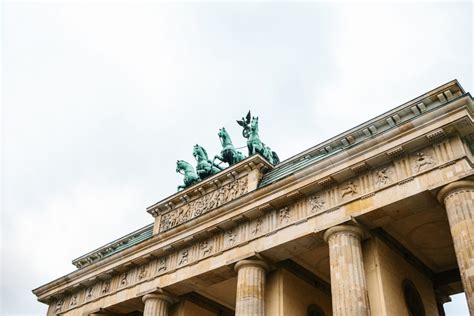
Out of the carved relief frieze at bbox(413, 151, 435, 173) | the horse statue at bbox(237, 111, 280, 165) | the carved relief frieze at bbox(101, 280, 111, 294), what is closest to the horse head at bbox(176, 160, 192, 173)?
the horse statue at bbox(237, 111, 280, 165)

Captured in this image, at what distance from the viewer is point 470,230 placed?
54.9 ft

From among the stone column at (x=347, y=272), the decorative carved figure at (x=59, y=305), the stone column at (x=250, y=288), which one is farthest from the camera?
the decorative carved figure at (x=59, y=305)

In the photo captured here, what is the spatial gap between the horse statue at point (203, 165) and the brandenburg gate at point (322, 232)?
8 centimetres

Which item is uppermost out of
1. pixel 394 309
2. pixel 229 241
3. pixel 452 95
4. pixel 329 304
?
pixel 452 95

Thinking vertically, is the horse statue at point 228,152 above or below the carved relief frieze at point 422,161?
above

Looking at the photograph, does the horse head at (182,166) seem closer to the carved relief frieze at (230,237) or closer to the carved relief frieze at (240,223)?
the carved relief frieze at (240,223)

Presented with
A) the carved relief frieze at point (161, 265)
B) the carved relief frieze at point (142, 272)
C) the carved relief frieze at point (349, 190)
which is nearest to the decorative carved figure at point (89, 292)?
the carved relief frieze at point (142, 272)

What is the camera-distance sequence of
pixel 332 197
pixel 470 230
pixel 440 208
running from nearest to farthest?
pixel 470 230, pixel 440 208, pixel 332 197

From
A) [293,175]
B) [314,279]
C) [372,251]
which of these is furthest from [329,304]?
[293,175]

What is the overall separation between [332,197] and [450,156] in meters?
4.69

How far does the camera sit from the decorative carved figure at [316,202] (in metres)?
21.2

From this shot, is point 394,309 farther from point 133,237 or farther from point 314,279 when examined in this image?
point 133,237

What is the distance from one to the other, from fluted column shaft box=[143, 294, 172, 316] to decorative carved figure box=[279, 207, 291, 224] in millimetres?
7400

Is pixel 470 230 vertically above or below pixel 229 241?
below
